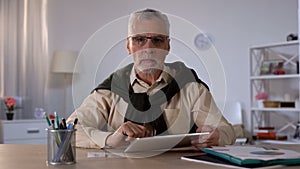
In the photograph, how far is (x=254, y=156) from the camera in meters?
1.11

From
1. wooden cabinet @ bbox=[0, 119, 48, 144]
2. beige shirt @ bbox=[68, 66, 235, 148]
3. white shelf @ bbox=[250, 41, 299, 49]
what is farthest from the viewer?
wooden cabinet @ bbox=[0, 119, 48, 144]

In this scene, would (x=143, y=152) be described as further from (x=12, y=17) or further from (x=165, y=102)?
(x=12, y=17)

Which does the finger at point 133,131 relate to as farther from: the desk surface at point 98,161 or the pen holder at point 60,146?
the pen holder at point 60,146

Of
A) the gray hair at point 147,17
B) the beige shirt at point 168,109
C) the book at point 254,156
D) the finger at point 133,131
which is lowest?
the book at point 254,156

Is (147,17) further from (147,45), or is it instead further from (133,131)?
(133,131)

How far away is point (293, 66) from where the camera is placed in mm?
4012

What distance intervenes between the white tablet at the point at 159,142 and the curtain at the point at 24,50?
11.5ft

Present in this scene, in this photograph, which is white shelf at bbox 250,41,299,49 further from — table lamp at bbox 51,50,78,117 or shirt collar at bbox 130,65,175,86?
shirt collar at bbox 130,65,175,86

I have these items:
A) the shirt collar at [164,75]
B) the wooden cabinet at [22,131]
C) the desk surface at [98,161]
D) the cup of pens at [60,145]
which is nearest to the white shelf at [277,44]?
the wooden cabinet at [22,131]

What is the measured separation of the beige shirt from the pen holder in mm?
356

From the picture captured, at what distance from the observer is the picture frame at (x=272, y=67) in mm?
4019

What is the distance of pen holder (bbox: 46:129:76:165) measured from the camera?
1.12 meters

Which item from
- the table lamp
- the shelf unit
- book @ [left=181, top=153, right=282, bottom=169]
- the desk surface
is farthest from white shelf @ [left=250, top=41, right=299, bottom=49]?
book @ [left=181, top=153, right=282, bottom=169]

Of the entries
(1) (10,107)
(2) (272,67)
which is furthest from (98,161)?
(1) (10,107)
